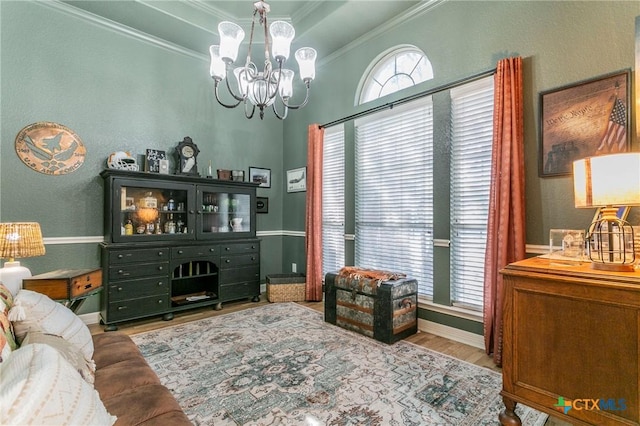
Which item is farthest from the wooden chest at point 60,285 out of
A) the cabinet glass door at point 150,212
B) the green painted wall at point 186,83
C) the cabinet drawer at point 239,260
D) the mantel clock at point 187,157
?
the mantel clock at point 187,157

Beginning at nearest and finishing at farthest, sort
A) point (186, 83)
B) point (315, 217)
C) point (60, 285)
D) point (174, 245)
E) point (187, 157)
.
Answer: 1. point (60, 285)
2. point (174, 245)
3. point (187, 157)
4. point (186, 83)
5. point (315, 217)

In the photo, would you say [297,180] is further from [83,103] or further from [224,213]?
[83,103]

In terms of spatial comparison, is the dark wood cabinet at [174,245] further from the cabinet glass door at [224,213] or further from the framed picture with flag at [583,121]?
the framed picture with flag at [583,121]

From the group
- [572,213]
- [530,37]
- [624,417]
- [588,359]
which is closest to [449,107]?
[530,37]

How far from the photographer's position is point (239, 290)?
157 inches

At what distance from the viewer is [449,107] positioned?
9.50ft

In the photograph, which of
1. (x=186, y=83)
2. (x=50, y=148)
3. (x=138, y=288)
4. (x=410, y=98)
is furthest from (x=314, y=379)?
(x=186, y=83)

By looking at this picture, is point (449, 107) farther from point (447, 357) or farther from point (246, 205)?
point (246, 205)

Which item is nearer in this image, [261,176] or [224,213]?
[224,213]

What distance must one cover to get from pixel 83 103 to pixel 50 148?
2.01 ft

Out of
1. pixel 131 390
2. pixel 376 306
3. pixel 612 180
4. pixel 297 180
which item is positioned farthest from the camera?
pixel 297 180

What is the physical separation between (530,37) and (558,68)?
1.22ft

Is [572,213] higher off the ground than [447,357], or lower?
higher

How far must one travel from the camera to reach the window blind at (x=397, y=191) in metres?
3.14
